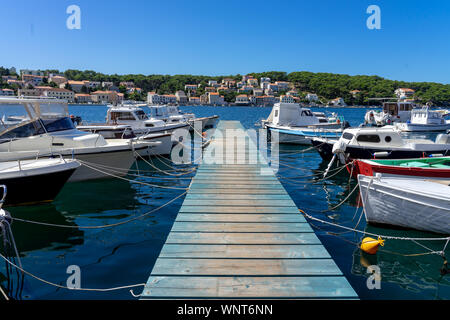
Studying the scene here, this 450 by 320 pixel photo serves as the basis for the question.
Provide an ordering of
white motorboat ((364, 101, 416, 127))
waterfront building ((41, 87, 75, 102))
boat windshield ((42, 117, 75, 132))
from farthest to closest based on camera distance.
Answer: waterfront building ((41, 87, 75, 102)) → white motorboat ((364, 101, 416, 127)) → boat windshield ((42, 117, 75, 132))

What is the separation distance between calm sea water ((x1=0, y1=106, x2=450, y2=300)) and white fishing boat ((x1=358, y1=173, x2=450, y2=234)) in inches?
12.2

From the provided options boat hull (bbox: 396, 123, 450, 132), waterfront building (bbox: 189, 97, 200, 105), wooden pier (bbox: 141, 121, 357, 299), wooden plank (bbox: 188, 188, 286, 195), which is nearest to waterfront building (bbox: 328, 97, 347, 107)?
waterfront building (bbox: 189, 97, 200, 105)

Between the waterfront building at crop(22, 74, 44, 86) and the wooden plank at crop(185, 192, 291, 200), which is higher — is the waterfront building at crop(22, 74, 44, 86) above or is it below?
above

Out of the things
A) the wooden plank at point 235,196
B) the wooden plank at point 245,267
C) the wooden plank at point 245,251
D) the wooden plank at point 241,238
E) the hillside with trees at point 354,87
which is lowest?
the wooden plank at point 245,267

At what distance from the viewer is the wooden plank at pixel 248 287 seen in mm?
3793

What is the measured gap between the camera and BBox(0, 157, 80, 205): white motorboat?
8.16 meters

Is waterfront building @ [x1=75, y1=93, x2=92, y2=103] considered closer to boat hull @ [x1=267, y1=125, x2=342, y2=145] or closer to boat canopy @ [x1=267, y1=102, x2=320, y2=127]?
boat canopy @ [x1=267, y1=102, x2=320, y2=127]

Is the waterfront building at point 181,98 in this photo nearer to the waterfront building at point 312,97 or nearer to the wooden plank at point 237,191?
the waterfront building at point 312,97

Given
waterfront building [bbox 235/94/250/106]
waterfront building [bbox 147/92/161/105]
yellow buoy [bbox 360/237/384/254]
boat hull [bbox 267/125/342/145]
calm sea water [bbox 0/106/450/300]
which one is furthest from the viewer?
waterfront building [bbox 235/94/250/106]

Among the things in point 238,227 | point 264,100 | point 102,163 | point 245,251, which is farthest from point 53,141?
point 264,100

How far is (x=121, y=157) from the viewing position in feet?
41.0

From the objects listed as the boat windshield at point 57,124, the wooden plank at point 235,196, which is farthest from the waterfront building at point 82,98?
the wooden plank at point 235,196
